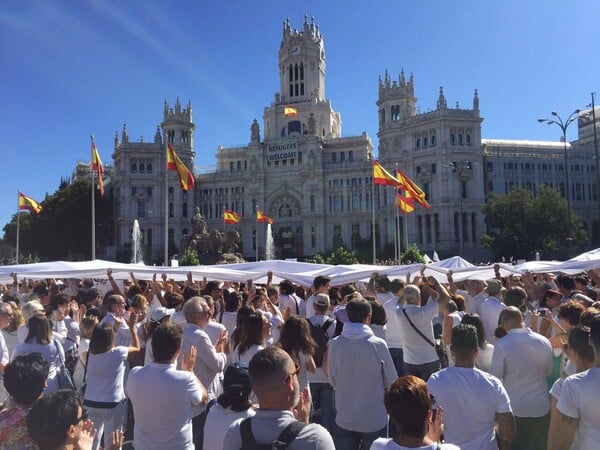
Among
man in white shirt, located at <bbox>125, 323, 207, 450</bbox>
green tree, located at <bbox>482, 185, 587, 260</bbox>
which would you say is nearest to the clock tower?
green tree, located at <bbox>482, 185, 587, 260</bbox>

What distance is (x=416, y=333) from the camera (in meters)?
9.25

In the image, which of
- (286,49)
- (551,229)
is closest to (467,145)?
(551,229)

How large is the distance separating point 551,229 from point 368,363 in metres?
56.8

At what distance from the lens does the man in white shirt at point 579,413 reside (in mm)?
4926

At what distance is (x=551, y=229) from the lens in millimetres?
57344

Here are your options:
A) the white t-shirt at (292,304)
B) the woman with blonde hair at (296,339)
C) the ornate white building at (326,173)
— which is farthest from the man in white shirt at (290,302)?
the ornate white building at (326,173)

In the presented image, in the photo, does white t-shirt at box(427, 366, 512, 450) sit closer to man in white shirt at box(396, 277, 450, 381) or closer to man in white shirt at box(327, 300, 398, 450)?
man in white shirt at box(327, 300, 398, 450)

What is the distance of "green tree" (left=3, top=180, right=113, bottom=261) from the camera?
82.8 meters

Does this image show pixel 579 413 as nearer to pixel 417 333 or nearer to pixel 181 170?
pixel 417 333

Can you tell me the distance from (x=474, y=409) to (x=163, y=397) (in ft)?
10.1

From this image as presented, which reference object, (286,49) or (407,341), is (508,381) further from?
(286,49)

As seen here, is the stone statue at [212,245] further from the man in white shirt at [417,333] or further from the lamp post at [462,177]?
the man in white shirt at [417,333]

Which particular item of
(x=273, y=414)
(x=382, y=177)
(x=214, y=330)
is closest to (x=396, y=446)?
(x=273, y=414)

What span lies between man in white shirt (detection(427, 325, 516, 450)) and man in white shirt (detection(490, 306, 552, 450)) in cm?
140
